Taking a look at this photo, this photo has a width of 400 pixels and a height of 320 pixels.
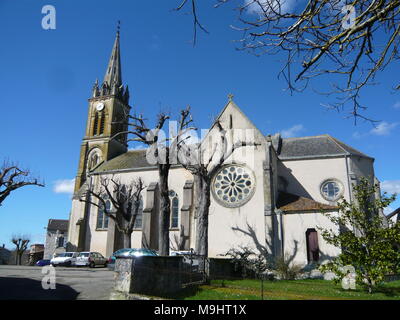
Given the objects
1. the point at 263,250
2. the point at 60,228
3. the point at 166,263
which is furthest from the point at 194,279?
the point at 60,228

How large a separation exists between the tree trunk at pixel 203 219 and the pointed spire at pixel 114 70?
29.3 meters

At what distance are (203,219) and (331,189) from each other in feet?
44.0

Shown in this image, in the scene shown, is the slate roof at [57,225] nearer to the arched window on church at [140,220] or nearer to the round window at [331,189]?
the arched window on church at [140,220]

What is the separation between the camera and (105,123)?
41.7 m

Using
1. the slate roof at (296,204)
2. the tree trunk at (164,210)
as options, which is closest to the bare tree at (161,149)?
the tree trunk at (164,210)

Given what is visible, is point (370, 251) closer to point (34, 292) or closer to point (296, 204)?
point (296, 204)

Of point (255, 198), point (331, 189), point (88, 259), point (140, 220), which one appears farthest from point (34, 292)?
Answer: point (331, 189)

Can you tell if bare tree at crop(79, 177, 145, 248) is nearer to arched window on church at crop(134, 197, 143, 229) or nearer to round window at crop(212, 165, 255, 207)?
arched window on church at crop(134, 197, 143, 229)

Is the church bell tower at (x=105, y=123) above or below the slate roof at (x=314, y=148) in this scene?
above

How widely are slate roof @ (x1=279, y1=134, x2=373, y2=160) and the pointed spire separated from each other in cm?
2604

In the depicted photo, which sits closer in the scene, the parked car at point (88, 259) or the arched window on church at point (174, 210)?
the parked car at point (88, 259)

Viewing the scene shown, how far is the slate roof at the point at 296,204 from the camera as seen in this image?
2218cm
